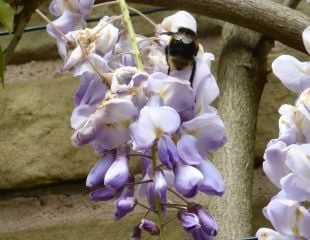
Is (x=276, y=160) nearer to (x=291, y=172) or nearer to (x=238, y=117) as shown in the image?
(x=291, y=172)

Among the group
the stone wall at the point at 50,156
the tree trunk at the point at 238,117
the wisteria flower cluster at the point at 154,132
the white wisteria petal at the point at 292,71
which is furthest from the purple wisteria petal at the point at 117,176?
the stone wall at the point at 50,156

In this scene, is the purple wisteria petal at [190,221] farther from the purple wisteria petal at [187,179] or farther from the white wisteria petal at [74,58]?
the white wisteria petal at [74,58]

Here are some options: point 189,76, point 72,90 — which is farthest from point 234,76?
point 189,76

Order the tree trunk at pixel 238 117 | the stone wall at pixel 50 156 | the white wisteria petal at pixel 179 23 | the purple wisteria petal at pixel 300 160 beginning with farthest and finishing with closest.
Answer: the stone wall at pixel 50 156, the tree trunk at pixel 238 117, the white wisteria petal at pixel 179 23, the purple wisteria petal at pixel 300 160

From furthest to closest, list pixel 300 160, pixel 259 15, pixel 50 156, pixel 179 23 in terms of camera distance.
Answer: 1. pixel 50 156
2. pixel 259 15
3. pixel 179 23
4. pixel 300 160

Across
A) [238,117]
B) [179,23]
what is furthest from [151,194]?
[238,117]

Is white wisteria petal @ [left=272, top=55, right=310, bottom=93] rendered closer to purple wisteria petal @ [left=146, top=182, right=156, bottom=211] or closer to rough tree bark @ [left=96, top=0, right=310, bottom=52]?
purple wisteria petal @ [left=146, top=182, right=156, bottom=211]

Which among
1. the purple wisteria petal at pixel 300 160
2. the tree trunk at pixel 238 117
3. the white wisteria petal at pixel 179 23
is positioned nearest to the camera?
the purple wisteria petal at pixel 300 160
